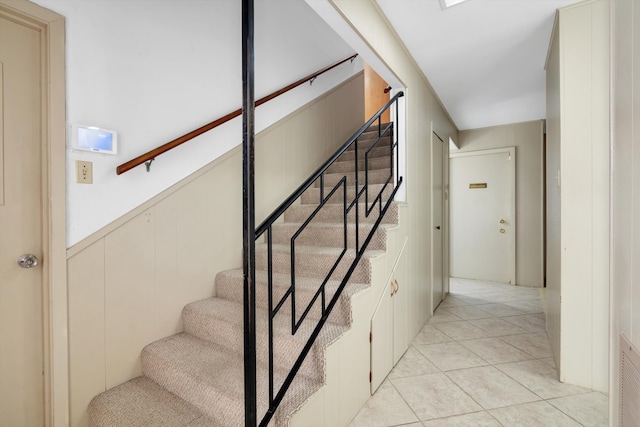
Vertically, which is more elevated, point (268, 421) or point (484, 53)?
point (484, 53)

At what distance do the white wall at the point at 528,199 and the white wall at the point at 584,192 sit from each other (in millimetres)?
3005

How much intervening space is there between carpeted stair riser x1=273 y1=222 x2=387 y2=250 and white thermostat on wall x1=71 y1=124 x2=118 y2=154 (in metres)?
1.31

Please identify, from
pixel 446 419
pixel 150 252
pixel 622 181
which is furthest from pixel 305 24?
pixel 446 419

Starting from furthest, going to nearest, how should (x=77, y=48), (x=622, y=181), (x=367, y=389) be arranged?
(x=367, y=389)
(x=77, y=48)
(x=622, y=181)

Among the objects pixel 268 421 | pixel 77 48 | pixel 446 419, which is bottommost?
pixel 446 419

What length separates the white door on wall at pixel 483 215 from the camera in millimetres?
4816

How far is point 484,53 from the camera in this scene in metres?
2.62

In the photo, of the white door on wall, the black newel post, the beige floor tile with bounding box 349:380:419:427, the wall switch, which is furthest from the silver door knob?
the white door on wall

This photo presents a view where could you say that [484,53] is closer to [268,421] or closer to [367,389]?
[367,389]

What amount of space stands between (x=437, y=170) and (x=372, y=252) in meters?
1.97

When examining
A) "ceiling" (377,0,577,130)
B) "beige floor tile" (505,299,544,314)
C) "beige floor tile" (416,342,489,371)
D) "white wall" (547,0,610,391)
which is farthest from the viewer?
"beige floor tile" (505,299,544,314)

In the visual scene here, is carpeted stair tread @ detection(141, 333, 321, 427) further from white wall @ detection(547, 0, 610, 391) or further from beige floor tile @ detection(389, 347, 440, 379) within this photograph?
white wall @ detection(547, 0, 610, 391)

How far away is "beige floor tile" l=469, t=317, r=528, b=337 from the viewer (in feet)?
9.53

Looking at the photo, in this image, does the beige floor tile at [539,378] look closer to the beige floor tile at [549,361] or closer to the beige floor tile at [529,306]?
the beige floor tile at [549,361]
